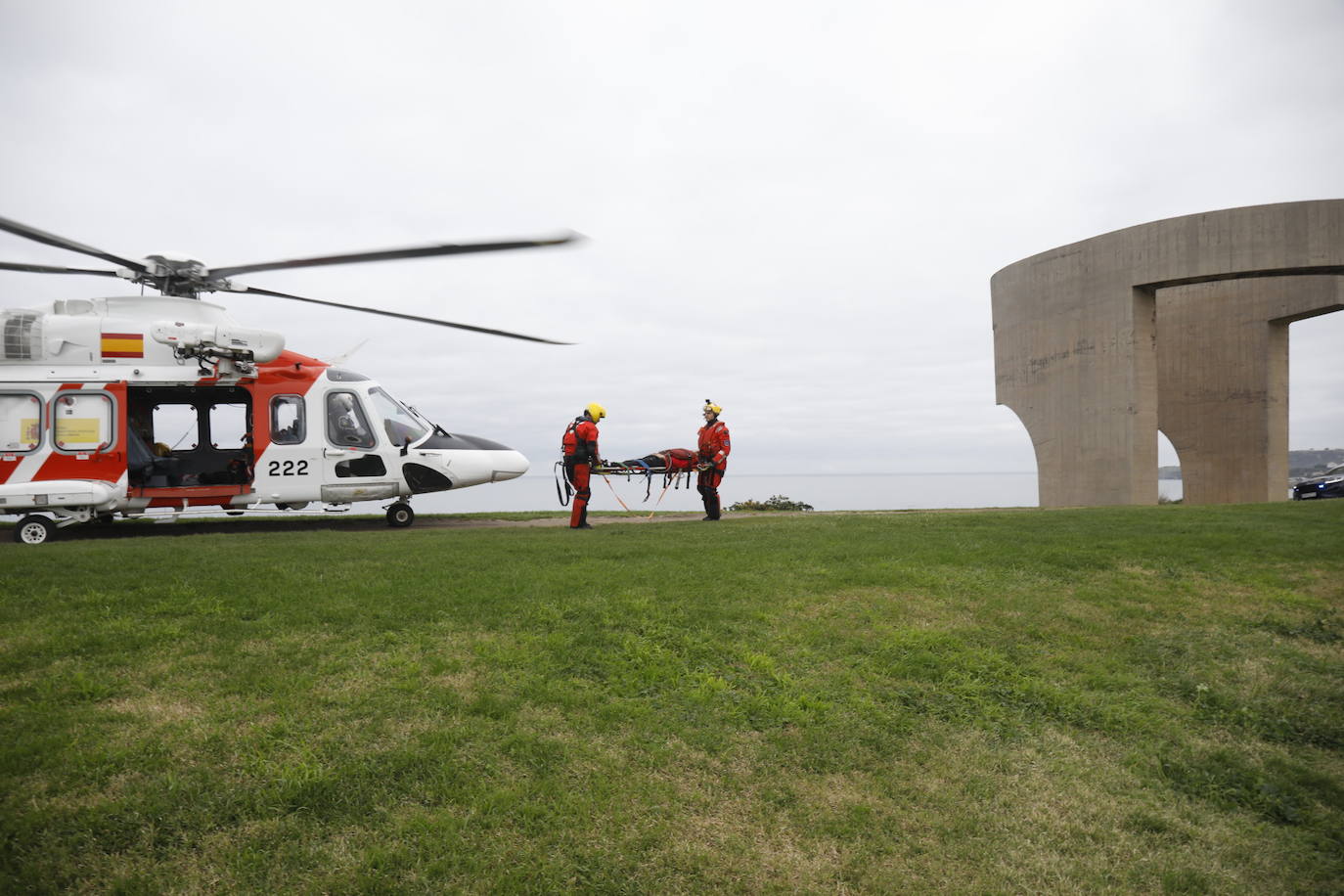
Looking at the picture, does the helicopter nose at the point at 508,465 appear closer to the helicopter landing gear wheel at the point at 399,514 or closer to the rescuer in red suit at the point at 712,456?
the helicopter landing gear wheel at the point at 399,514

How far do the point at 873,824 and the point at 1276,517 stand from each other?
11383 mm

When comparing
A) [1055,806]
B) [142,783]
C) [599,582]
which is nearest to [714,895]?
[1055,806]

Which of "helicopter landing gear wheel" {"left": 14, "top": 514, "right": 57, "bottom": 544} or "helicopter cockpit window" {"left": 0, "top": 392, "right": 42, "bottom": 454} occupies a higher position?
"helicopter cockpit window" {"left": 0, "top": 392, "right": 42, "bottom": 454}

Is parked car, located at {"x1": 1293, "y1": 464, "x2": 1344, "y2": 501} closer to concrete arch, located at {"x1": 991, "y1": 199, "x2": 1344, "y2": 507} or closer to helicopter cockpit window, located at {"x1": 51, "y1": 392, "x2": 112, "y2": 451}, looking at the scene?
concrete arch, located at {"x1": 991, "y1": 199, "x2": 1344, "y2": 507}

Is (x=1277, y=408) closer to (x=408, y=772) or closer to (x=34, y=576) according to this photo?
(x=408, y=772)

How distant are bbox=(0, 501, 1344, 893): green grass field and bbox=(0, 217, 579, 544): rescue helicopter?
387 centimetres

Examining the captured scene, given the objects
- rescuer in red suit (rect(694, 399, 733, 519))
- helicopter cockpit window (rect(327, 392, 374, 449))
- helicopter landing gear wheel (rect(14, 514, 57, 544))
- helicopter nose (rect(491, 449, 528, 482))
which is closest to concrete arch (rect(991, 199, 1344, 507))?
rescuer in red suit (rect(694, 399, 733, 519))

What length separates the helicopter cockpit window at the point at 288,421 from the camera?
11992 millimetres

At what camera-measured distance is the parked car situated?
2062 centimetres

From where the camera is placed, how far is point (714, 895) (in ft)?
10.9

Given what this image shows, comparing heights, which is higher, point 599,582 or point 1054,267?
point 1054,267

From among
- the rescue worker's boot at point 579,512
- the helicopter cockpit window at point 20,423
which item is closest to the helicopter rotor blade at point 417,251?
the helicopter cockpit window at point 20,423

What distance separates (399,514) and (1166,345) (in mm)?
26448

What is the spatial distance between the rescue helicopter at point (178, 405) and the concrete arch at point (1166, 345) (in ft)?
61.1
